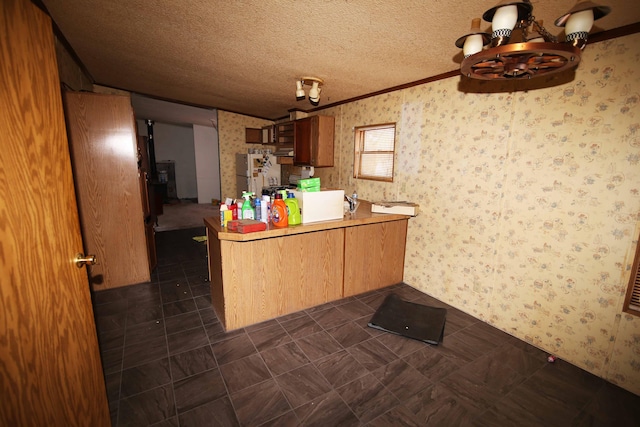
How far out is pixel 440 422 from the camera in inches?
62.4

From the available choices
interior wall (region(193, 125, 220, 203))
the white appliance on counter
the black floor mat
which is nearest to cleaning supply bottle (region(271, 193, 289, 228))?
the black floor mat

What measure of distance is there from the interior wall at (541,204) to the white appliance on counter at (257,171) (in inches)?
141

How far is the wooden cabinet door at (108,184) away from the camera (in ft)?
9.04

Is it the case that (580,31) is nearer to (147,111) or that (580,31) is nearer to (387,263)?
(387,263)

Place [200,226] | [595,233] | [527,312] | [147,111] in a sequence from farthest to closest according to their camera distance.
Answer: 1. [147,111]
2. [200,226]
3. [527,312]
4. [595,233]

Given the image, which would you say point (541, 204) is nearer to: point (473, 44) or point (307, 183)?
point (473, 44)

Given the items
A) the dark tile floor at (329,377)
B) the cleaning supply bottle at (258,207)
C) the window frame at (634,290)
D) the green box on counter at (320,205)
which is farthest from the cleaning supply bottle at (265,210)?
the window frame at (634,290)

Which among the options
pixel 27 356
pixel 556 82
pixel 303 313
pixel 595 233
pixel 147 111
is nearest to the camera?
pixel 27 356

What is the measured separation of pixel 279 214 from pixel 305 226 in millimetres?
271

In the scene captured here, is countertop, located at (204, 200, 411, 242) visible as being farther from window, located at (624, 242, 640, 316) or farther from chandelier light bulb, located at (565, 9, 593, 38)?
chandelier light bulb, located at (565, 9, 593, 38)

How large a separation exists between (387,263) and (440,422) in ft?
5.72

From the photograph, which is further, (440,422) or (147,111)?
(147,111)

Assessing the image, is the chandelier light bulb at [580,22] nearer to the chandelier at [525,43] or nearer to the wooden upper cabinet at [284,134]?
the chandelier at [525,43]

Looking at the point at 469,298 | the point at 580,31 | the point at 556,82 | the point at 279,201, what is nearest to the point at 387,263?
the point at 469,298
